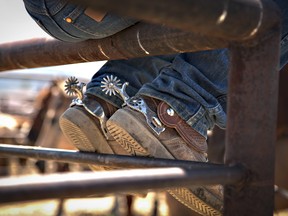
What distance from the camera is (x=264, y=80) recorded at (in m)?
0.83

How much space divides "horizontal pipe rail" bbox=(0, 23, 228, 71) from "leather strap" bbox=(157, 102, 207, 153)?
0.17m

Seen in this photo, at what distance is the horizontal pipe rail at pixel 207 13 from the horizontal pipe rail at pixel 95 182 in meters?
0.17

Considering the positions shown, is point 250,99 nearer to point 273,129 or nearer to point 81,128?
point 273,129

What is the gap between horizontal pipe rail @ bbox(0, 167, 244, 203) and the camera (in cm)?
58

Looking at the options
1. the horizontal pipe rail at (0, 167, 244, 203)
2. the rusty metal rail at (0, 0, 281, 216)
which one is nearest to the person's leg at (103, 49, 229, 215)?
the rusty metal rail at (0, 0, 281, 216)

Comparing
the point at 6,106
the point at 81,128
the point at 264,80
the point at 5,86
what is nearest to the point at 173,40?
the point at 264,80

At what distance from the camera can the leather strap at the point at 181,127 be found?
4.07ft

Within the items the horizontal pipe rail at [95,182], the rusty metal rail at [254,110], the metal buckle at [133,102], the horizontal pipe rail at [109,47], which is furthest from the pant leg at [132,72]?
the horizontal pipe rail at [95,182]

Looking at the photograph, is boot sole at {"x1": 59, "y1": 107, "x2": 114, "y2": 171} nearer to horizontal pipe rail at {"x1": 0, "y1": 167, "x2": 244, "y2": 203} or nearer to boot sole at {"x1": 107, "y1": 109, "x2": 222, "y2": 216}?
boot sole at {"x1": 107, "y1": 109, "x2": 222, "y2": 216}

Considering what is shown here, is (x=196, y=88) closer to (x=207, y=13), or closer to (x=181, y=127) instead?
(x=181, y=127)

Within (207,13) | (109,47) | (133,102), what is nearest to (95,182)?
(207,13)

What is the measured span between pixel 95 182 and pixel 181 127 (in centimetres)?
63

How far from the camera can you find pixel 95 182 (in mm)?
630

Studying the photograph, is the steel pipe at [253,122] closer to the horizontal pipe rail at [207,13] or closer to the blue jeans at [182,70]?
the horizontal pipe rail at [207,13]
